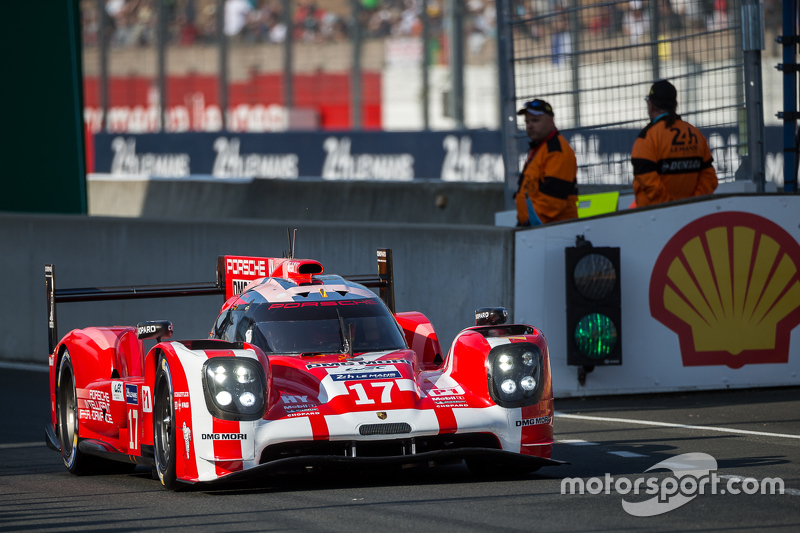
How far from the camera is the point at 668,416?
10.2 m

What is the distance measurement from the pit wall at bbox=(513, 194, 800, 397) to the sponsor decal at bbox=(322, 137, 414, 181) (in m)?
15.5

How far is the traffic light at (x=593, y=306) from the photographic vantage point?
11.1m

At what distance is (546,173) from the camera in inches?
448

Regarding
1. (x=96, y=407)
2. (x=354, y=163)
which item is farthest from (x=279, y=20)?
(x=96, y=407)

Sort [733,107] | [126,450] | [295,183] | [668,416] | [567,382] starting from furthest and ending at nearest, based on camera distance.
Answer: [295,183] < [733,107] < [567,382] < [668,416] < [126,450]

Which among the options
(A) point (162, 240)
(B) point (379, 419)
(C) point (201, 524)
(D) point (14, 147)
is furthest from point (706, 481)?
(D) point (14, 147)

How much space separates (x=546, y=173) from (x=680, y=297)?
1.44 m

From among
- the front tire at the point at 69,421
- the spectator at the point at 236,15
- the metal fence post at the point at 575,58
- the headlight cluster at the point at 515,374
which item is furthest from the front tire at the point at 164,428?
the spectator at the point at 236,15

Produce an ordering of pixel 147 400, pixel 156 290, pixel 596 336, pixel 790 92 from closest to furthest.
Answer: pixel 147 400
pixel 156 290
pixel 596 336
pixel 790 92

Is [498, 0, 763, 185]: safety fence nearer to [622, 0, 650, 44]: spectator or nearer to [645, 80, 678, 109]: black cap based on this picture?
[622, 0, 650, 44]: spectator

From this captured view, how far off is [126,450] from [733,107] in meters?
6.77

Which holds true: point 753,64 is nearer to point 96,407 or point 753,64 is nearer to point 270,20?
point 96,407

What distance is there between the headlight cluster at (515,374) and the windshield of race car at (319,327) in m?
0.79

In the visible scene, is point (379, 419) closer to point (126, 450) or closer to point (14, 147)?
point (126, 450)
